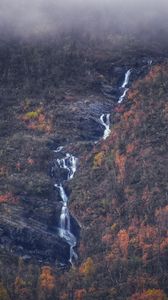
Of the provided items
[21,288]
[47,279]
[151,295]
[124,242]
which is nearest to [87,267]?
[47,279]

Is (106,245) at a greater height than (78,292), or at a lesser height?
greater

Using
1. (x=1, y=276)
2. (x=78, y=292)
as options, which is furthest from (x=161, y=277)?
(x=1, y=276)

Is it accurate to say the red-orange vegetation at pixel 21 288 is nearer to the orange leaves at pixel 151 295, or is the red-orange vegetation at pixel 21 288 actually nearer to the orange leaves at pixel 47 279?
the orange leaves at pixel 47 279

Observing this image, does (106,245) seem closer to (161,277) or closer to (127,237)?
(127,237)

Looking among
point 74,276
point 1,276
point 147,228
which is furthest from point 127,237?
point 1,276

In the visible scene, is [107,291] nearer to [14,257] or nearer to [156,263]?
[156,263]

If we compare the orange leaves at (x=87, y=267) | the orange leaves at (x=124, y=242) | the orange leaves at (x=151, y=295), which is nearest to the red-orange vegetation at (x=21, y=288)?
the orange leaves at (x=87, y=267)

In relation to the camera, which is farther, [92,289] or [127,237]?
[127,237]

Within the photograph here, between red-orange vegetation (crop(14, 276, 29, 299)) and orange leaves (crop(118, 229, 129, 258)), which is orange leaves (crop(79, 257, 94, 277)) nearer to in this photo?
orange leaves (crop(118, 229, 129, 258))
